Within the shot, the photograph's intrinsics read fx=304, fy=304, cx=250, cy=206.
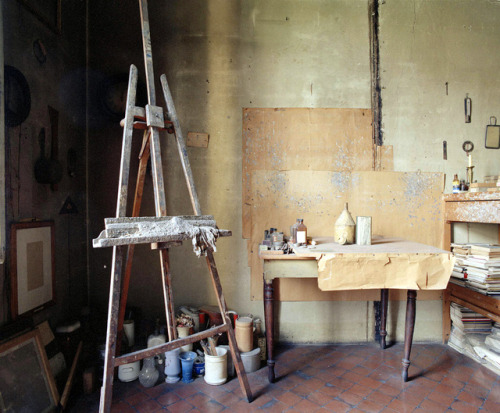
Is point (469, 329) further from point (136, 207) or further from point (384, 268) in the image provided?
point (136, 207)

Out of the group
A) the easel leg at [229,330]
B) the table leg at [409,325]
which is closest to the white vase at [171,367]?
the easel leg at [229,330]

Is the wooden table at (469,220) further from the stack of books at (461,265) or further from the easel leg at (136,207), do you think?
the easel leg at (136,207)

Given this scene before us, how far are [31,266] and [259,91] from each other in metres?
2.47

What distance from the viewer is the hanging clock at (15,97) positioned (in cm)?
201

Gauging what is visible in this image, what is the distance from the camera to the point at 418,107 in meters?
3.11

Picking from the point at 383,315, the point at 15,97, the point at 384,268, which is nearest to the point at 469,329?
the point at 383,315

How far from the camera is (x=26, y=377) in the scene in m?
1.93

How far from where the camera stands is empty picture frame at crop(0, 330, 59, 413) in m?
1.82

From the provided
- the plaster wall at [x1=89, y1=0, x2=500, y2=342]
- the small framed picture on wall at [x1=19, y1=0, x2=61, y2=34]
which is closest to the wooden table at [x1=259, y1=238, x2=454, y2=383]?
the plaster wall at [x1=89, y1=0, x2=500, y2=342]

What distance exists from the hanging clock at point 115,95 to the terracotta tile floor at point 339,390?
2.36 metres

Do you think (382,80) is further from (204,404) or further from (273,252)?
(204,404)

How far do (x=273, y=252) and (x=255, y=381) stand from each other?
41.7 inches

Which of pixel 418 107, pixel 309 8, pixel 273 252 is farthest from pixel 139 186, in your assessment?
pixel 418 107

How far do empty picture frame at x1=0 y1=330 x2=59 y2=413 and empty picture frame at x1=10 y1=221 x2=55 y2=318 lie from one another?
22cm
